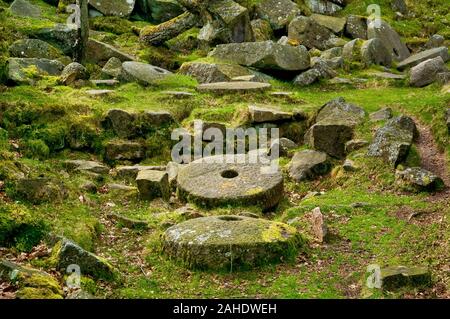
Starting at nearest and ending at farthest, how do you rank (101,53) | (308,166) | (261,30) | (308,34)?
(308,166) → (101,53) → (308,34) → (261,30)

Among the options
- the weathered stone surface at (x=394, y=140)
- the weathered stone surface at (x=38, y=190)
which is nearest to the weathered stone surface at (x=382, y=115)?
the weathered stone surface at (x=394, y=140)

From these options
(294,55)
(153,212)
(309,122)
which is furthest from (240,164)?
(294,55)

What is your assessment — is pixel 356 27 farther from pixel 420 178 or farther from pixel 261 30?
pixel 420 178

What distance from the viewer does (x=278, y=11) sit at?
27.3 m

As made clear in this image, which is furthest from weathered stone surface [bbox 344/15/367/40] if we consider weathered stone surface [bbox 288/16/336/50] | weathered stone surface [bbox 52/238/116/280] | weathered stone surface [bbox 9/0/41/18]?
weathered stone surface [bbox 52/238/116/280]

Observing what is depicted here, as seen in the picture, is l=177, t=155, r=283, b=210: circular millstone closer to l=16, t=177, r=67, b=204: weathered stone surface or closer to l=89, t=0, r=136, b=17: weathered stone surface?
l=16, t=177, r=67, b=204: weathered stone surface

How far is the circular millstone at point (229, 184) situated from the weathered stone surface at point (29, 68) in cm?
682

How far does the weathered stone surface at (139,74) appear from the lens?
1906 centimetres

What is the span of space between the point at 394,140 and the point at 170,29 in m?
11.9

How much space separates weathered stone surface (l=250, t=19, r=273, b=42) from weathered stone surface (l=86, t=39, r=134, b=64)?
242 inches

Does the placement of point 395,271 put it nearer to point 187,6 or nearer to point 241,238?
point 241,238

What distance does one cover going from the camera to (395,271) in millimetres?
8273

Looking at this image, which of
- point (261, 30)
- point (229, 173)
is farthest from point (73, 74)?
point (261, 30)

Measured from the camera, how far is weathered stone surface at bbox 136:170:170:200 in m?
12.7
